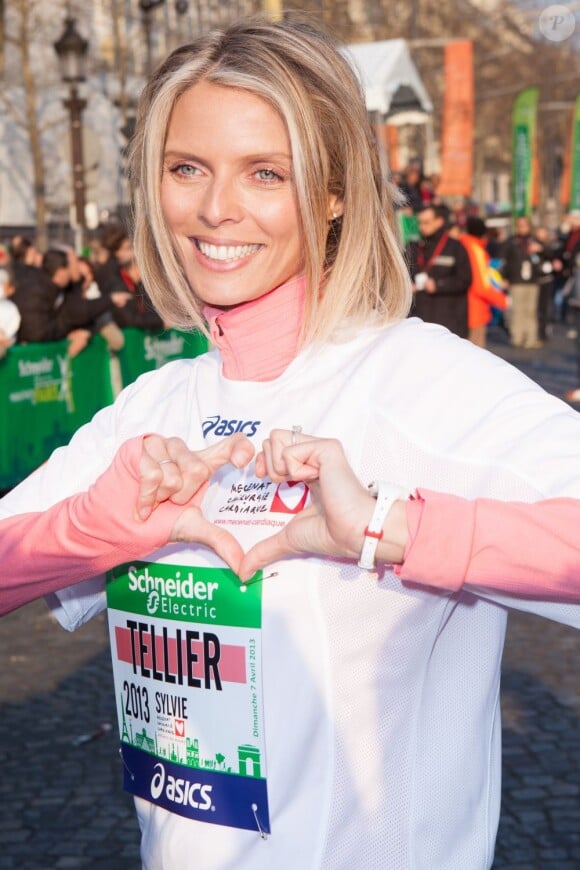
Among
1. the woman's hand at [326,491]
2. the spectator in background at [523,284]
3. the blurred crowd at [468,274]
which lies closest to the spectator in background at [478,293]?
the blurred crowd at [468,274]

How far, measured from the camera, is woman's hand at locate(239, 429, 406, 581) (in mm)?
1559

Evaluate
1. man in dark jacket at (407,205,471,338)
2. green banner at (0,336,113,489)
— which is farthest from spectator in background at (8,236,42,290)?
man in dark jacket at (407,205,471,338)

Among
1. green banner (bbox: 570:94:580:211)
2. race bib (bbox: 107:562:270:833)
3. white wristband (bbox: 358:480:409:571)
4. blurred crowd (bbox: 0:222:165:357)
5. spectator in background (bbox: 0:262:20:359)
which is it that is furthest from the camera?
green banner (bbox: 570:94:580:211)

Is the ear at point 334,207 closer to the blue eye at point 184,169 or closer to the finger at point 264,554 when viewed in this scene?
the blue eye at point 184,169

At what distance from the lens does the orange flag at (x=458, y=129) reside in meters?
26.2

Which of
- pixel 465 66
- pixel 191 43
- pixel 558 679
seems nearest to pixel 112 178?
pixel 465 66

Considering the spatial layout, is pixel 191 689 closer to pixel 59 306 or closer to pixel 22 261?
pixel 59 306

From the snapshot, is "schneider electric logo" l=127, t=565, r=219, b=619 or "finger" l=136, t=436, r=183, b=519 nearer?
"finger" l=136, t=436, r=183, b=519

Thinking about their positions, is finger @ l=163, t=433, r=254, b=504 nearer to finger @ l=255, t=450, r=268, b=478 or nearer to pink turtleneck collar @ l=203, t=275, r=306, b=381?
finger @ l=255, t=450, r=268, b=478

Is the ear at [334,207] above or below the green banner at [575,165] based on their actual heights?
above

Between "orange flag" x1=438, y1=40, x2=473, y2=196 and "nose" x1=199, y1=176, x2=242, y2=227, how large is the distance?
965 inches

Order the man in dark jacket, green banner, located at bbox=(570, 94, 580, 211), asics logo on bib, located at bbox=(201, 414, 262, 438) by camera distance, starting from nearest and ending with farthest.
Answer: asics logo on bib, located at bbox=(201, 414, 262, 438)
the man in dark jacket
green banner, located at bbox=(570, 94, 580, 211)

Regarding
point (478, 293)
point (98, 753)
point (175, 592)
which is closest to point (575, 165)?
point (478, 293)

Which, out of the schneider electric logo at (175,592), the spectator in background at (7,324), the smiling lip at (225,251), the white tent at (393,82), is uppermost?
the white tent at (393,82)
